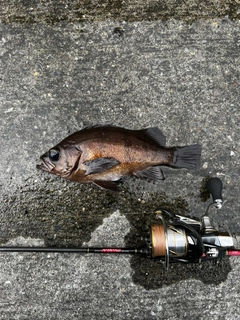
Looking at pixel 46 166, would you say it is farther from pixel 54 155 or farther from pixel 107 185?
pixel 107 185

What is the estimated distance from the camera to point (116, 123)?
9.91 ft

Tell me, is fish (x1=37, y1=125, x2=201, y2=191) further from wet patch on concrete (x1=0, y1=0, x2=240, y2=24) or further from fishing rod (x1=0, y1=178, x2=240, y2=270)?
wet patch on concrete (x1=0, y1=0, x2=240, y2=24)

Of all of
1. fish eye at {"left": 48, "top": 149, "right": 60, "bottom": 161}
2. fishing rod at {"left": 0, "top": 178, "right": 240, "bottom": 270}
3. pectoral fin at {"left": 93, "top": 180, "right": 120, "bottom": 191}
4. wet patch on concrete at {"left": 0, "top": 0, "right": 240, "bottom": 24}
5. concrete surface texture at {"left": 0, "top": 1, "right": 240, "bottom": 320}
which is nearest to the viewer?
fishing rod at {"left": 0, "top": 178, "right": 240, "bottom": 270}

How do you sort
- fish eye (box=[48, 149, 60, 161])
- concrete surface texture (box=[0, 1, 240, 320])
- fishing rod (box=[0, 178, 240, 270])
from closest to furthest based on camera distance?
fishing rod (box=[0, 178, 240, 270]) → fish eye (box=[48, 149, 60, 161]) → concrete surface texture (box=[0, 1, 240, 320])

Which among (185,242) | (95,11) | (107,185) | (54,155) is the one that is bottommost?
(185,242)

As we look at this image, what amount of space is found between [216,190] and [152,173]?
55cm

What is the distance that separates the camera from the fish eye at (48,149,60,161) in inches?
104

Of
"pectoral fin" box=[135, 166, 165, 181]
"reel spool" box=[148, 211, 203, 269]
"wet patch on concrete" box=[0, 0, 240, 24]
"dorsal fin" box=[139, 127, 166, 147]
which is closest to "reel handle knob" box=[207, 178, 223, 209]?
"reel spool" box=[148, 211, 203, 269]

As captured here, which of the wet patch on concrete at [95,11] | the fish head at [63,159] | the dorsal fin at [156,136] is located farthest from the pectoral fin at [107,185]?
the wet patch on concrete at [95,11]

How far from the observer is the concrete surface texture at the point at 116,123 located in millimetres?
2895

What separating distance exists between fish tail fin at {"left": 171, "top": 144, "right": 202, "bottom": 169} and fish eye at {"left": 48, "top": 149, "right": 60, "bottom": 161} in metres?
0.98

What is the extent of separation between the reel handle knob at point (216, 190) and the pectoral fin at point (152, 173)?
42 cm

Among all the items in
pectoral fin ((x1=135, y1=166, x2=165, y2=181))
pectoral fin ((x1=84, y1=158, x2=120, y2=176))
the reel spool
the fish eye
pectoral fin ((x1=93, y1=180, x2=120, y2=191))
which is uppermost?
the fish eye

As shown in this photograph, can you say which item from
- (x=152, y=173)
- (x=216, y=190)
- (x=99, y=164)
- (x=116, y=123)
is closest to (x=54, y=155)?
(x=99, y=164)
